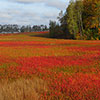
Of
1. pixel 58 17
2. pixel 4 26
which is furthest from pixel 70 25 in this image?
pixel 4 26

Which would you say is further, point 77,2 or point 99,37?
point 77,2

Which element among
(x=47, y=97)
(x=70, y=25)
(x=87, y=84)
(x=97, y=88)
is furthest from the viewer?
(x=70, y=25)

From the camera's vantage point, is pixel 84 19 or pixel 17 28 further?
pixel 17 28

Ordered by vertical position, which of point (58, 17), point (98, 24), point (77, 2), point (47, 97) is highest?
point (77, 2)

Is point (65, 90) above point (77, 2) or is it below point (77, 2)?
below

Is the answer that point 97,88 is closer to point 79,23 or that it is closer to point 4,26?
point 79,23

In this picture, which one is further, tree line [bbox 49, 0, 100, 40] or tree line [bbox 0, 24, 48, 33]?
tree line [bbox 0, 24, 48, 33]

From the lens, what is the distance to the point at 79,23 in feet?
181

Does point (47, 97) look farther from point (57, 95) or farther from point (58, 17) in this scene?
point (58, 17)

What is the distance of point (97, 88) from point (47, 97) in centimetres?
176

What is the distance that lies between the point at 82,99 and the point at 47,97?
1.08 metres

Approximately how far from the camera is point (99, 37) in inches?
2018

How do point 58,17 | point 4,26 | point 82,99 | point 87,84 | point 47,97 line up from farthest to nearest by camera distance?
point 4,26 < point 58,17 < point 87,84 < point 47,97 < point 82,99

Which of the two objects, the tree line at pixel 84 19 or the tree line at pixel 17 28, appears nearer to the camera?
the tree line at pixel 84 19
